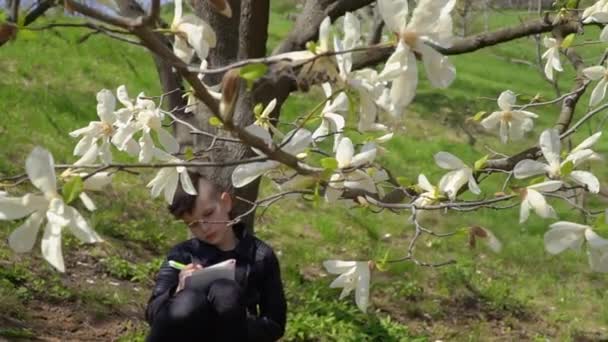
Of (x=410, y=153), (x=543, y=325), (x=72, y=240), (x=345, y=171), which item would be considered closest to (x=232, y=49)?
(x=72, y=240)

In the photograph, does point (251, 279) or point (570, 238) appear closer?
point (570, 238)

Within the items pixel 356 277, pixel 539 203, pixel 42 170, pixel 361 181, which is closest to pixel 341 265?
pixel 356 277

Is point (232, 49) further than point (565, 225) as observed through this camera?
Yes

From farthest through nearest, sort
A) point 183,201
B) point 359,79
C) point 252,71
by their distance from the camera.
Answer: point 183,201
point 359,79
point 252,71

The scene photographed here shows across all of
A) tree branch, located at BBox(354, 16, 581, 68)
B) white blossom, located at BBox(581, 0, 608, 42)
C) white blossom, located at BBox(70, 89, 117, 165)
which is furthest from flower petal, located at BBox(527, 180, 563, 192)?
tree branch, located at BBox(354, 16, 581, 68)

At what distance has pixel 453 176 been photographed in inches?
60.3

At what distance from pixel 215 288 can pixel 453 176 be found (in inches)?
40.0

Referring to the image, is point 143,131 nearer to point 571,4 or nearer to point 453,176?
point 453,176

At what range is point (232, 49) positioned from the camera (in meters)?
3.42

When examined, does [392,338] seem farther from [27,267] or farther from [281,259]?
[27,267]

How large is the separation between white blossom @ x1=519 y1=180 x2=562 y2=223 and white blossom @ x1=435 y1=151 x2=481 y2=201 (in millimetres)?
126

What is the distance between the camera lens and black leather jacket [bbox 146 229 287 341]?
2473 mm

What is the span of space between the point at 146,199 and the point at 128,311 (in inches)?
78.2

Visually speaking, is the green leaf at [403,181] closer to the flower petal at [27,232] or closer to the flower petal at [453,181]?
the flower petal at [453,181]
